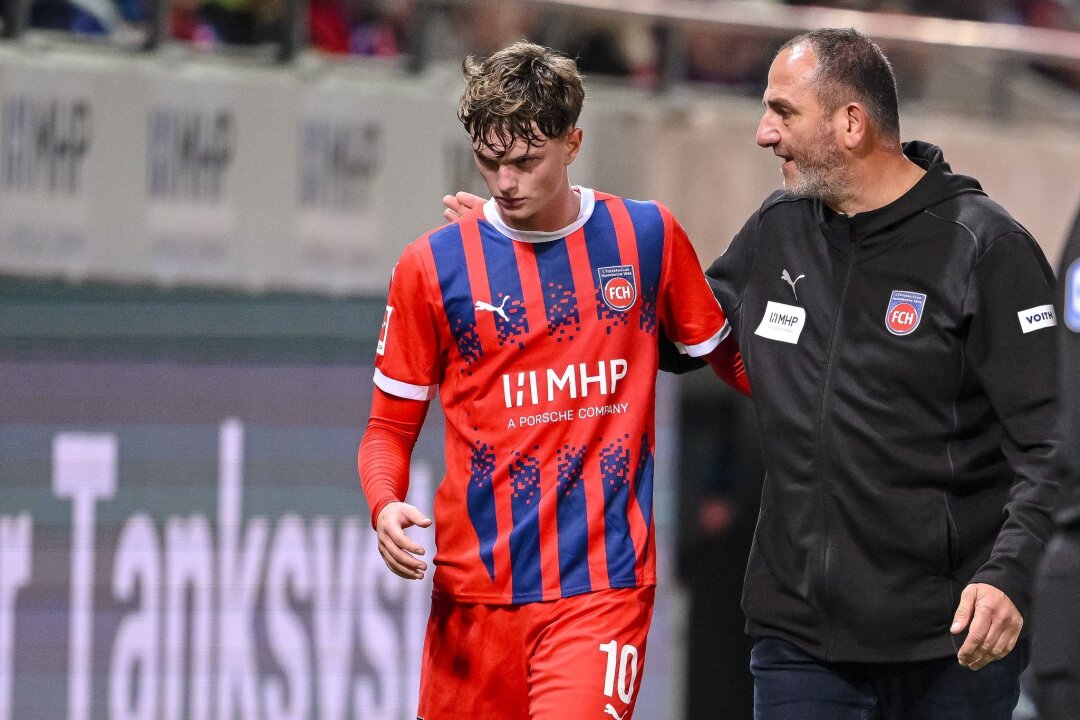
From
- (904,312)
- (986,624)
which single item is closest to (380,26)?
(904,312)

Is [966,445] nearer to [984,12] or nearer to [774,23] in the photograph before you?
[774,23]

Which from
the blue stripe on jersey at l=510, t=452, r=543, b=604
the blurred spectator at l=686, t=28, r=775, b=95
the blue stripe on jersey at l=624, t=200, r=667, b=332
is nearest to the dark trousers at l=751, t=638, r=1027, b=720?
the blue stripe on jersey at l=510, t=452, r=543, b=604

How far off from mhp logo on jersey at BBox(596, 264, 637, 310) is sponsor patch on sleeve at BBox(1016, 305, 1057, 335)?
31.3 inches

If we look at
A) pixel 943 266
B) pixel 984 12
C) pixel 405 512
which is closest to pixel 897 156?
pixel 943 266

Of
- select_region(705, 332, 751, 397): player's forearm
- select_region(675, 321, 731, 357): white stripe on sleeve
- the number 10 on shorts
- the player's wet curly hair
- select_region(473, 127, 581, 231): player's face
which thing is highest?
the player's wet curly hair

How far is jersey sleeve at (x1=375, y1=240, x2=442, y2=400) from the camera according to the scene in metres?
3.46

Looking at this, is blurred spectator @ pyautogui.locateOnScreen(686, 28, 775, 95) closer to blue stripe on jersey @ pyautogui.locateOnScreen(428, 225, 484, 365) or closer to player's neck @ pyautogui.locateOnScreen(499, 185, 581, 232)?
player's neck @ pyautogui.locateOnScreen(499, 185, 581, 232)

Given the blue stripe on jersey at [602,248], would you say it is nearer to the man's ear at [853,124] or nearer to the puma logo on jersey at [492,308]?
the puma logo on jersey at [492,308]

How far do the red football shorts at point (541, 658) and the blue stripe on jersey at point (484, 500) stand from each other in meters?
0.12

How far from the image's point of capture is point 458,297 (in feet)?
11.3

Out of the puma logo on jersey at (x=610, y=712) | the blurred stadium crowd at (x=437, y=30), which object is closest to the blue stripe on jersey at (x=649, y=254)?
the puma logo on jersey at (x=610, y=712)

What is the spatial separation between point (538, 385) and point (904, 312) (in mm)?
755

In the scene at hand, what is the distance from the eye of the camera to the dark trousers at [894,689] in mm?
3275

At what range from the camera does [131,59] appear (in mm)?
6367
